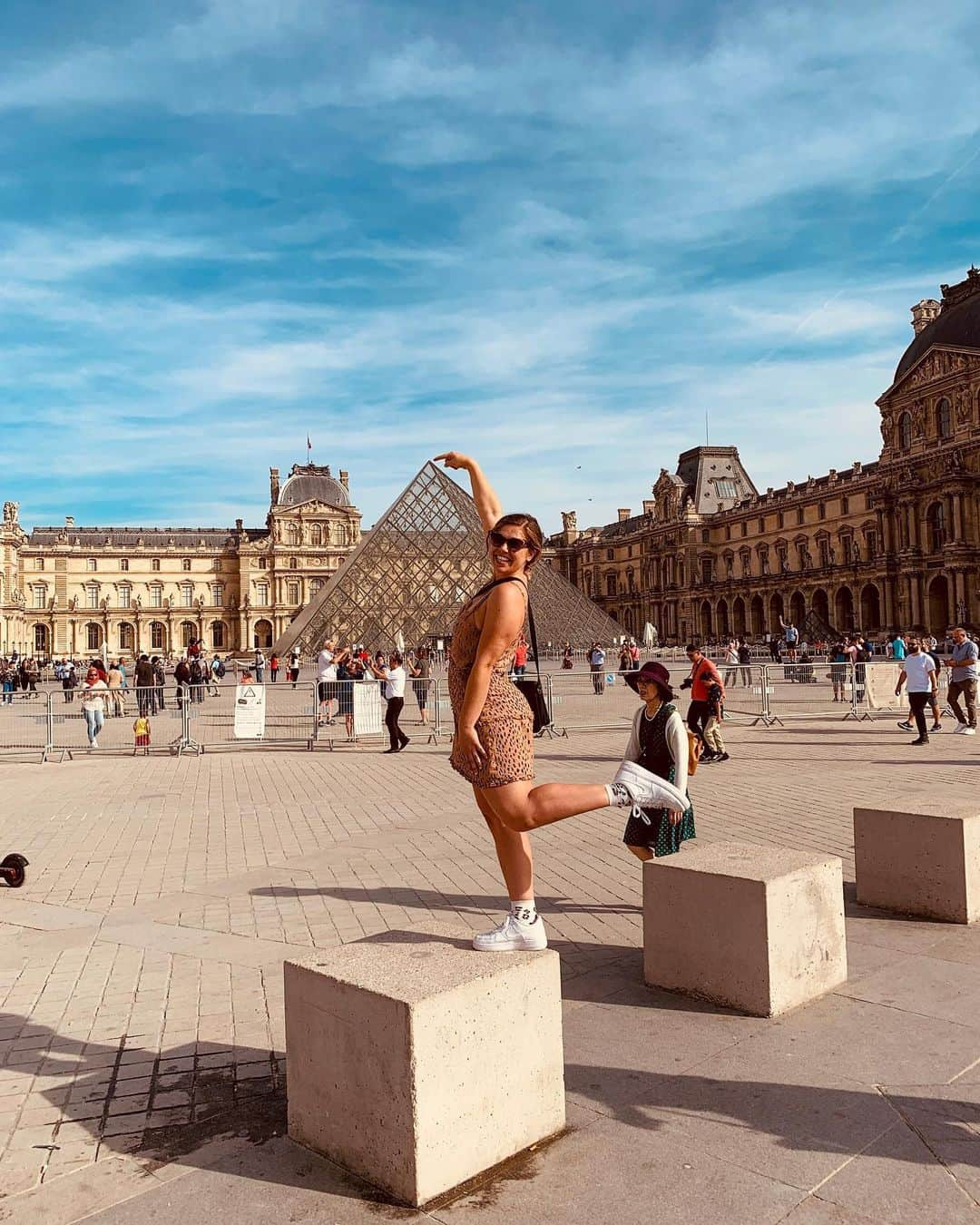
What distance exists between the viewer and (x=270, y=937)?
454 centimetres

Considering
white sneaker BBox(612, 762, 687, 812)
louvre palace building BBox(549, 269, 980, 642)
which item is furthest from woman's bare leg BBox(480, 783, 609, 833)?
louvre palace building BBox(549, 269, 980, 642)

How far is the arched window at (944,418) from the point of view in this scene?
1868 inches

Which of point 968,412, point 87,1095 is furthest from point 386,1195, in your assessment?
point 968,412

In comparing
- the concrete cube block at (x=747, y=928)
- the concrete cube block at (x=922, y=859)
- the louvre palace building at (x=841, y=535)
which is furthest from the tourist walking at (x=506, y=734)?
the louvre palace building at (x=841, y=535)

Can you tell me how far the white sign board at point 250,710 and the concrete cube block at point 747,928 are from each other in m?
10.7

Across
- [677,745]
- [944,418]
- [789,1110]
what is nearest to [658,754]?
[677,745]

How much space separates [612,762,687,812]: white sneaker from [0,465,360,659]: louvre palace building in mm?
83533

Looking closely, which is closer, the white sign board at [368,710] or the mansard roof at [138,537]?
the white sign board at [368,710]

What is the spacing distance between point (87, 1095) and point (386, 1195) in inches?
46.1

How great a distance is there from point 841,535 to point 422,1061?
59965 mm

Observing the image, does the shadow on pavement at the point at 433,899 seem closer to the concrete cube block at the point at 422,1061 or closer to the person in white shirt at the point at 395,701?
the concrete cube block at the point at 422,1061

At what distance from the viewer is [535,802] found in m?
3.18

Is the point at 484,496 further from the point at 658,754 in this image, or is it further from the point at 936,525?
the point at 936,525

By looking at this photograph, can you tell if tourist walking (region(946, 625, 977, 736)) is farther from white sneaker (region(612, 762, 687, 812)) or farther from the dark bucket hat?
white sneaker (region(612, 762, 687, 812))
